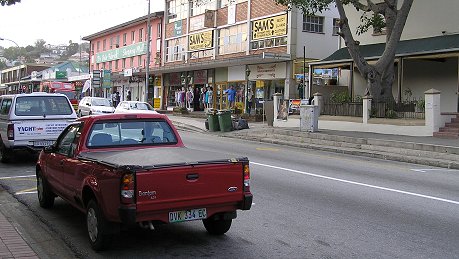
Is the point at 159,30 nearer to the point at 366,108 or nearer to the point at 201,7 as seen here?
the point at 201,7

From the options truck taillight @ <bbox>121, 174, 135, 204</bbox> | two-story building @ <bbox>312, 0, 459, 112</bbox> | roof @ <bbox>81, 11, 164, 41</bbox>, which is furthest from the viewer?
roof @ <bbox>81, 11, 164, 41</bbox>

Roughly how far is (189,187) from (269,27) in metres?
29.3

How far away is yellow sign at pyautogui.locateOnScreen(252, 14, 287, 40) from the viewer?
3249 centimetres

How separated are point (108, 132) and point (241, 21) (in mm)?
30631

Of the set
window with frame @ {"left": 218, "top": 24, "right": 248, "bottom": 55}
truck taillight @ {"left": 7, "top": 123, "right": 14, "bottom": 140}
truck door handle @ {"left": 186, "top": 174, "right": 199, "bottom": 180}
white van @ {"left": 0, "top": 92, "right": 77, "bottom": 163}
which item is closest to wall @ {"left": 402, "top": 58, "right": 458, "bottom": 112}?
window with frame @ {"left": 218, "top": 24, "right": 248, "bottom": 55}

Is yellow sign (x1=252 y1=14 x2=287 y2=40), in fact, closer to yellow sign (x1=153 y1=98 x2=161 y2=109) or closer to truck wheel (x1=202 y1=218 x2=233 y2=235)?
yellow sign (x1=153 y1=98 x2=161 y2=109)

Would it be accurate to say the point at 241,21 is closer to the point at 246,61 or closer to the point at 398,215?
the point at 246,61

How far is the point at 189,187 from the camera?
5.50m

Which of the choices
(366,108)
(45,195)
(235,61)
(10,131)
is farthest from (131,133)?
(235,61)

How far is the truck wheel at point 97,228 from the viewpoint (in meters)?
5.61

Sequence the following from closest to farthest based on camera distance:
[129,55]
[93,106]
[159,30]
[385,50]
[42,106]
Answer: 1. [42,106]
2. [385,50]
3. [93,106]
4. [159,30]
5. [129,55]

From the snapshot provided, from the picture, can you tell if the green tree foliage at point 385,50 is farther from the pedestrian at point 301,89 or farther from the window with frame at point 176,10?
the window with frame at point 176,10

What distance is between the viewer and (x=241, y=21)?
1432 inches

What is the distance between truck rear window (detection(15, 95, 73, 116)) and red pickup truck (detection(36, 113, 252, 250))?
619 cm
